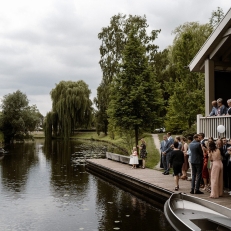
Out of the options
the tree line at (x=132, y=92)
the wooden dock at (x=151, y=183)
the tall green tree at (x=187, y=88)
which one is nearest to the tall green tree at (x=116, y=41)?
the tree line at (x=132, y=92)

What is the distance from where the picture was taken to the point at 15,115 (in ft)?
185

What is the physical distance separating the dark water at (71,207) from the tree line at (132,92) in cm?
711

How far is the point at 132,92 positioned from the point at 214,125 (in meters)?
12.2

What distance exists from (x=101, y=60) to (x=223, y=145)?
33.8 m

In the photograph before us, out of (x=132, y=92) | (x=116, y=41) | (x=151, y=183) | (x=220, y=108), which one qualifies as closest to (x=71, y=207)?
(x=151, y=183)

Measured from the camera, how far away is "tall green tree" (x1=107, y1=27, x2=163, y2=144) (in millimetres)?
26016

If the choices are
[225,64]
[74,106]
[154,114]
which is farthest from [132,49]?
[74,106]

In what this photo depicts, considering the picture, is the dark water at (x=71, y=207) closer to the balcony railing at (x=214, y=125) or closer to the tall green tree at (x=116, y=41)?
the balcony railing at (x=214, y=125)

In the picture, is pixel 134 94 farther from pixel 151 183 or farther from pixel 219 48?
pixel 151 183

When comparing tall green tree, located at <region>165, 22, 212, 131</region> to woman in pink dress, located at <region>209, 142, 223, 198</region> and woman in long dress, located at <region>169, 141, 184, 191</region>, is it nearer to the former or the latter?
woman in long dress, located at <region>169, 141, 184, 191</region>

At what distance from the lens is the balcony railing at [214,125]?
12.9 meters

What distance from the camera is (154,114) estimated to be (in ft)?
87.5

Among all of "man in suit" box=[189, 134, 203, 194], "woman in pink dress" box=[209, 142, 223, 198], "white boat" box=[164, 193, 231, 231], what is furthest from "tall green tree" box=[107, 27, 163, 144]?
"white boat" box=[164, 193, 231, 231]

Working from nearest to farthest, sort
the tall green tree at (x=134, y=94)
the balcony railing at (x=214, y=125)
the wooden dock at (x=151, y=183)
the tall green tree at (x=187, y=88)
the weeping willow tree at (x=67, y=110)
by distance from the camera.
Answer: the wooden dock at (x=151, y=183) → the balcony railing at (x=214, y=125) → the tall green tree at (x=134, y=94) → the tall green tree at (x=187, y=88) → the weeping willow tree at (x=67, y=110)
